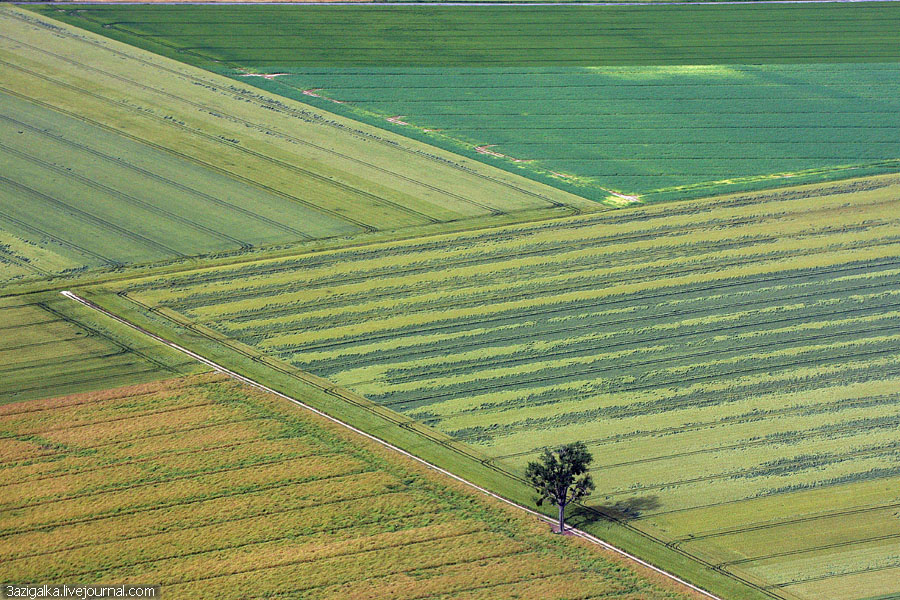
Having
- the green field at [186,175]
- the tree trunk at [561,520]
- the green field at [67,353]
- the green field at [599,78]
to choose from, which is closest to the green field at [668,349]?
the tree trunk at [561,520]

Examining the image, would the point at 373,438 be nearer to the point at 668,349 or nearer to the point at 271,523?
the point at 271,523

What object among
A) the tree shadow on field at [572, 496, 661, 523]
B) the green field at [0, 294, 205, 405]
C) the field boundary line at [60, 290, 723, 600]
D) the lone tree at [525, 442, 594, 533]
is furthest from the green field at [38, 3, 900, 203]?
the lone tree at [525, 442, 594, 533]

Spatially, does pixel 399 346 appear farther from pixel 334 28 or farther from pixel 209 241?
pixel 334 28

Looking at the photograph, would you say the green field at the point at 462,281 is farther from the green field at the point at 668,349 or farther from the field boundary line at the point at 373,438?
the field boundary line at the point at 373,438

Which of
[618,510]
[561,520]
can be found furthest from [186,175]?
[618,510]

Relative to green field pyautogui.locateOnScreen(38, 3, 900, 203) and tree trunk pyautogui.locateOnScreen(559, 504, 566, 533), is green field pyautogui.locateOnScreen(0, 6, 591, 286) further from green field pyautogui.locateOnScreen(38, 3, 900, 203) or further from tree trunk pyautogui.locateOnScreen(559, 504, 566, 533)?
tree trunk pyautogui.locateOnScreen(559, 504, 566, 533)

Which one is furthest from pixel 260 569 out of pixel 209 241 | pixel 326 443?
pixel 209 241
